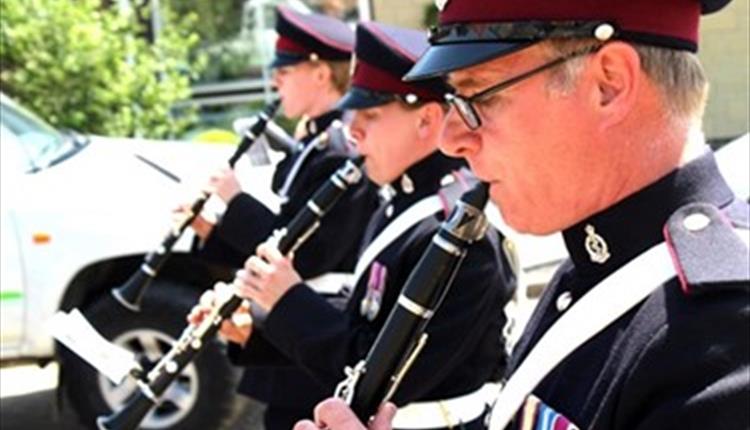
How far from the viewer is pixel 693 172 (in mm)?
1374

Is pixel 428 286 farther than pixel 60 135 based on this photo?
No

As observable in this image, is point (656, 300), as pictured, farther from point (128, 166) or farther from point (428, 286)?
point (128, 166)

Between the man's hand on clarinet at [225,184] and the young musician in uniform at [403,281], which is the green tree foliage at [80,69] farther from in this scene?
the young musician in uniform at [403,281]

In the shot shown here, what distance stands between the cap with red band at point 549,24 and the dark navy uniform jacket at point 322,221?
165cm

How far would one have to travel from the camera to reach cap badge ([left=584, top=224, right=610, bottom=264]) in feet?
4.68

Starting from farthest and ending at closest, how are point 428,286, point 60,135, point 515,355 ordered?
point 60,135 < point 428,286 < point 515,355

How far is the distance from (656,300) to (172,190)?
12.7 ft

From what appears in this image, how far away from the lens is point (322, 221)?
10.4 feet

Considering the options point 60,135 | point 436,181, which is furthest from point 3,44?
point 436,181

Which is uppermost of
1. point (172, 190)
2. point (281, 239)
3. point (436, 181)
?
point (436, 181)

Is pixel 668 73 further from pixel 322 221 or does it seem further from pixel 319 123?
pixel 319 123

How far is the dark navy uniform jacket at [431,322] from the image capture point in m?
2.19

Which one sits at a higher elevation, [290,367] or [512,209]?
[512,209]

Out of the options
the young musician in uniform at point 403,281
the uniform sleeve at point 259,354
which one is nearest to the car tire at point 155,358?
the uniform sleeve at point 259,354
